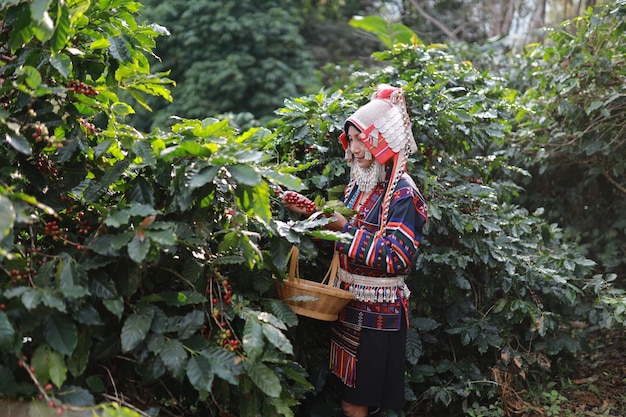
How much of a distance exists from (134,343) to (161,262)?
34 centimetres

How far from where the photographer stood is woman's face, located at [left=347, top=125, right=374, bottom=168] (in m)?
2.59

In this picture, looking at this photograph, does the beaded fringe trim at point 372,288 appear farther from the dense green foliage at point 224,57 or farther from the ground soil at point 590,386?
the dense green foliage at point 224,57

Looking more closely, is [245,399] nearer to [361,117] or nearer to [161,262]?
[161,262]

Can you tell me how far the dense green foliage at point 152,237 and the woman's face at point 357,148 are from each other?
0.28 m

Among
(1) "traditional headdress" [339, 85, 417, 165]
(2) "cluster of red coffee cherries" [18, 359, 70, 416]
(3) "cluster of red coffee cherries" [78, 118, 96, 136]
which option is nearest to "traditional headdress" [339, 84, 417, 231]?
(1) "traditional headdress" [339, 85, 417, 165]

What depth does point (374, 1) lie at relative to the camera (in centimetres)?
1199

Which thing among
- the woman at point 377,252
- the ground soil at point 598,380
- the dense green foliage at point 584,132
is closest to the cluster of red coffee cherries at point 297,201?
the woman at point 377,252

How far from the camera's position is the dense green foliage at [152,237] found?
76.9 inches

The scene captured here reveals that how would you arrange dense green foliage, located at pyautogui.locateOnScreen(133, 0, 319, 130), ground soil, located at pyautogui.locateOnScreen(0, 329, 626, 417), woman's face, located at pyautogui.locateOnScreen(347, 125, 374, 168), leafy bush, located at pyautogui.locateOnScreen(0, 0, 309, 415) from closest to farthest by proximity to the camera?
leafy bush, located at pyautogui.locateOnScreen(0, 0, 309, 415) → woman's face, located at pyautogui.locateOnScreen(347, 125, 374, 168) → ground soil, located at pyautogui.locateOnScreen(0, 329, 626, 417) → dense green foliage, located at pyautogui.locateOnScreen(133, 0, 319, 130)

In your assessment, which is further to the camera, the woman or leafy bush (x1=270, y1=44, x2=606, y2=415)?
leafy bush (x1=270, y1=44, x2=606, y2=415)

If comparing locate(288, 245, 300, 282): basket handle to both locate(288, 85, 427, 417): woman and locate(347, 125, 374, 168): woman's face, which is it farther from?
locate(347, 125, 374, 168): woman's face

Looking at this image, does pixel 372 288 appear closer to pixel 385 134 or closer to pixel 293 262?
pixel 293 262

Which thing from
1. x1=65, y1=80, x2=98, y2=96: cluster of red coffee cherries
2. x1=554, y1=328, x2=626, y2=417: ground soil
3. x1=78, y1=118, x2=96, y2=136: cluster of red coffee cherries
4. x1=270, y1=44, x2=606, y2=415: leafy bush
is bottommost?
x1=554, y1=328, x2=626, y2=417: ground soil

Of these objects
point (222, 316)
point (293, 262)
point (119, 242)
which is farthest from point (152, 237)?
point (293, 262)
